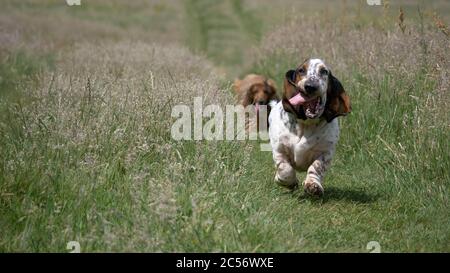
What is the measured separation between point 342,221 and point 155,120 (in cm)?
195

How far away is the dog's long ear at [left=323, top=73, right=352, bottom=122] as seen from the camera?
236 inches

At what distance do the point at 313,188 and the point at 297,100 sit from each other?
30.4 inches

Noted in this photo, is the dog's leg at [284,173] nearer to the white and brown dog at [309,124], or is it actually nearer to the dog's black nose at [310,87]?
the white and brown dog at [309,124]

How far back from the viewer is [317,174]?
19.6 feet

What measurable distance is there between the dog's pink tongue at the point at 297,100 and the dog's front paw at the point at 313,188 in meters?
0.68

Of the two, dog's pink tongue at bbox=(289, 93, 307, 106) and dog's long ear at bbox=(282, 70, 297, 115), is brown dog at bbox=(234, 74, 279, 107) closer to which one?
dog's long ear at bbox=(282, 70, 297, 115)

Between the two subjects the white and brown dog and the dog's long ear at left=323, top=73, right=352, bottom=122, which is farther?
the dog's long ear at left=323, top=73, right=352, bottom=122

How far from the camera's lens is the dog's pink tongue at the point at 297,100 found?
595cm

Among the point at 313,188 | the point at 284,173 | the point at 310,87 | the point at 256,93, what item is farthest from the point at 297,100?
the point at 256,93

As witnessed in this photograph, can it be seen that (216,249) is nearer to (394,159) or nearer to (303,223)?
(303,223)

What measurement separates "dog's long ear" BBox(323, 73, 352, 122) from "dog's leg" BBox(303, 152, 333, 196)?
1.16 feet

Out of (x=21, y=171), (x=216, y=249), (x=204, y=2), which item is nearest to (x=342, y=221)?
(x=216, y=249)

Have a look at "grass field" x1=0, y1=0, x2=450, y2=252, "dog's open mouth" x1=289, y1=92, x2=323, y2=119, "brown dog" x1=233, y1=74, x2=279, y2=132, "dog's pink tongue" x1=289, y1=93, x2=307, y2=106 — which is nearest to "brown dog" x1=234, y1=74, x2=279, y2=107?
"brown dog" x1=233, y1=74, x2=279, y2=132

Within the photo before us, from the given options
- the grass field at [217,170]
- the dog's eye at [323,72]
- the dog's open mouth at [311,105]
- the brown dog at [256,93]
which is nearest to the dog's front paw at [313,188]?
the grass field at [217,170]
